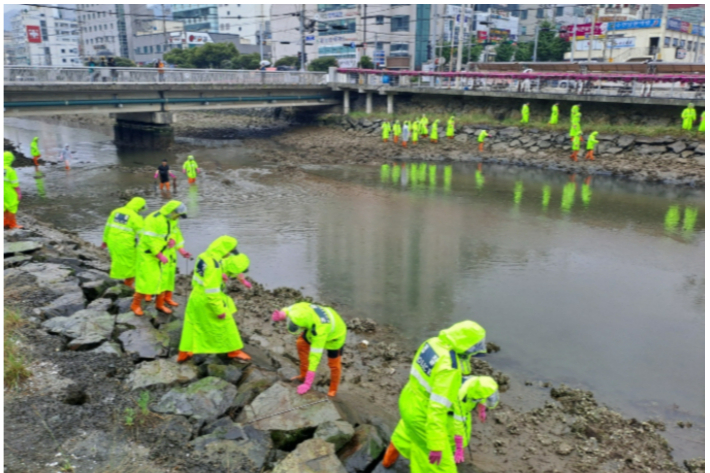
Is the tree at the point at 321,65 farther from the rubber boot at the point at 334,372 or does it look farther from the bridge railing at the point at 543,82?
the rubber boot at the point at 334,372

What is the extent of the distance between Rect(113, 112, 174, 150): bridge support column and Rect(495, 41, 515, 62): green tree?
A: 3130 cm

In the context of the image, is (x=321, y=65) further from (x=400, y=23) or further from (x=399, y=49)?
(x=400, y=23)

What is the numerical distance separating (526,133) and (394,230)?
14.6m

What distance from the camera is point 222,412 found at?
18.5 ft

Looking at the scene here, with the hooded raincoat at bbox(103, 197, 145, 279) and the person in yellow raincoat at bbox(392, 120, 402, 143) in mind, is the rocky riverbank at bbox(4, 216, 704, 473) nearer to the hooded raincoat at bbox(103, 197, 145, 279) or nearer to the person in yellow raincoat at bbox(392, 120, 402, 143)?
the hooded raincoat at bbox(103, 197, 145, 279)

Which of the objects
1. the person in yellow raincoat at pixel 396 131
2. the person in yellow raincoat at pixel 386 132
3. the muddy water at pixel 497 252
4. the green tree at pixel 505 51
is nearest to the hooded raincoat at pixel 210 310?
the muddy water at pixel 497 252

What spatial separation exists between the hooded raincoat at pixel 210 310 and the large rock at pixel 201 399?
560 mm

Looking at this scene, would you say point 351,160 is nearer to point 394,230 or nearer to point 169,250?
point 394,230

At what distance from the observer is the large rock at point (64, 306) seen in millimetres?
7483

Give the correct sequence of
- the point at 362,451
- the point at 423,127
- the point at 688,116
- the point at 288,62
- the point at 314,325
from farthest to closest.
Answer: the point at 288,62 < the point at 423,127 < the point at 688,116 < the point at 314,325 < the point at 362,451

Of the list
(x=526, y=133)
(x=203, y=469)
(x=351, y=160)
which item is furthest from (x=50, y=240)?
(x=526, y=133)

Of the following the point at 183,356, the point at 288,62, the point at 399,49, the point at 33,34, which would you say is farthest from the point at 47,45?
the point at 183,356

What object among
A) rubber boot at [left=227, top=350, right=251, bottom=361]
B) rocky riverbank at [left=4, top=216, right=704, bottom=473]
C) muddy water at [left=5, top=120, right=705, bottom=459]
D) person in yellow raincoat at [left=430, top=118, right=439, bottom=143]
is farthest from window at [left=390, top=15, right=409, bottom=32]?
rubber boot at [left=227, top=350, right=251, bottom=361]

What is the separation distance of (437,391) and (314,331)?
6.36ft
